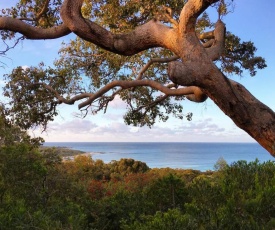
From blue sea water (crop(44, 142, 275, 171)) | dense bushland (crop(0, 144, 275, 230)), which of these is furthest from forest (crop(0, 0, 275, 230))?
blue sea water (crop(44, 142, 275, 171))

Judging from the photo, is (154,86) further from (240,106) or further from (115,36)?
(240,106)

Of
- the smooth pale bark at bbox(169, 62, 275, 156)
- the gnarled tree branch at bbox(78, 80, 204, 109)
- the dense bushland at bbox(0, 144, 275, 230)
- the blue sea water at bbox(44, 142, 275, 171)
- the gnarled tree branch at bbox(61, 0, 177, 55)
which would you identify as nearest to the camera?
the dense bushland at bbox(0, 144, 275, 230)

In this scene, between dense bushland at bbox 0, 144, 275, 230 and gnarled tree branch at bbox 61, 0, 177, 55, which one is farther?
gnarled tree branch at bbox 61, 0, 177, 55

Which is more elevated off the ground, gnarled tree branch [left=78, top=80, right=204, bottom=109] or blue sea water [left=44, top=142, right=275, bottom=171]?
gnarled tree branch [left=78, top=80, right=204, bottom=109]

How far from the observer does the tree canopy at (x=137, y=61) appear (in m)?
6.83

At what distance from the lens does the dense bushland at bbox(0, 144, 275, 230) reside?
3808 mm

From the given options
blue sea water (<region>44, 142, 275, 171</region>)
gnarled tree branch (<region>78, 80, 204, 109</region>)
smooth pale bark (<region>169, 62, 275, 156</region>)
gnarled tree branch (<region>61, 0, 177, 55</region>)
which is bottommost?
blue sea water (<region>44, 142, 275, 171</region>)

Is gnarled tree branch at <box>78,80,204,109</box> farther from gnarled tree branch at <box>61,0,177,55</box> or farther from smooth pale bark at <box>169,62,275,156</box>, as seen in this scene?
gnarled tree branch at <box>61,0,177,55</box>

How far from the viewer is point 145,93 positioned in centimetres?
1189

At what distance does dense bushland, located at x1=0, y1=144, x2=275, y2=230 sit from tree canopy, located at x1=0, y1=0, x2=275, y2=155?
158 cm

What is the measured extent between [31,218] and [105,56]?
781 centimetres

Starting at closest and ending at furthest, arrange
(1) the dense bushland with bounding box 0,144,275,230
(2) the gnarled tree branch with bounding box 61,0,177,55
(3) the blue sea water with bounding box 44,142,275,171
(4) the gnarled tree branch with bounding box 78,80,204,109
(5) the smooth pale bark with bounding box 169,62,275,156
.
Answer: (1) the dense bushland with bounding box 0,144,275,230
(5) the smooth pale bark with bounding box 169,62,275,156
(2) the gnarled tree branch with bounding box 61,0,177,55
(4) the gnarled tree branch with bounding box 78,80,204,109
(3) the blue sea water with bounding box 44,142,275,171

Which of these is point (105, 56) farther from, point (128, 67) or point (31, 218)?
point (31, 218)

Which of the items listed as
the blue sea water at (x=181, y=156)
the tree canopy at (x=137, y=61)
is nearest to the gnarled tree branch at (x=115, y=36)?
the tree canopy at (x=137, y=61)
